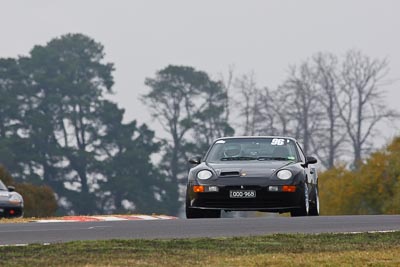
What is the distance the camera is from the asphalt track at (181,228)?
17.5 meters

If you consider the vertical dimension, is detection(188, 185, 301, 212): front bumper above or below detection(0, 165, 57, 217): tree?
below

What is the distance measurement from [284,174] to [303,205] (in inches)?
31.2

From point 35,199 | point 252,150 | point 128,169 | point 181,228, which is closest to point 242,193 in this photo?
point 252,150

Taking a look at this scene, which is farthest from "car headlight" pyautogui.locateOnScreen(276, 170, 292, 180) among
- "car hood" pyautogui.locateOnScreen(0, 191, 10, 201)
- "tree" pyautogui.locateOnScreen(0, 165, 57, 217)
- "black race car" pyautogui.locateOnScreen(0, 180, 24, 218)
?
"tree" pyautogui.locateOnScreen(0, 165, 57, 217)

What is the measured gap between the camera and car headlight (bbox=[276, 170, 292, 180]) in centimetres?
2219

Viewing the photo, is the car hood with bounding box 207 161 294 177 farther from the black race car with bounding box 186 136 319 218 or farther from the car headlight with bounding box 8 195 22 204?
the car headlight with bounding box 8 195 22 204

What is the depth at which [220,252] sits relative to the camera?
1493 centimetres

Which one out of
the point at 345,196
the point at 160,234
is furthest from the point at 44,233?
the point at 345,196

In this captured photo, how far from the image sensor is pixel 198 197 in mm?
22172

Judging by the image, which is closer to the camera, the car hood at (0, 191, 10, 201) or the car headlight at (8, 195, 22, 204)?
the car hood at (0, 191, 10, 201)

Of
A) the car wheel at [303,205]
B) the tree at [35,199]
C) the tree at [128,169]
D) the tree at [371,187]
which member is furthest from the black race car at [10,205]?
the tree at [128,169]

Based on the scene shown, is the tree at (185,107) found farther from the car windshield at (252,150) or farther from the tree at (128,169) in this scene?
the car windshield at (252,150)

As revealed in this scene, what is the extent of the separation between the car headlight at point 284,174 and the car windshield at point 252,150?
2.73ft

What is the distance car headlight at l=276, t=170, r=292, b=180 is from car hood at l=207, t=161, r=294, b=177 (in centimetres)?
11
